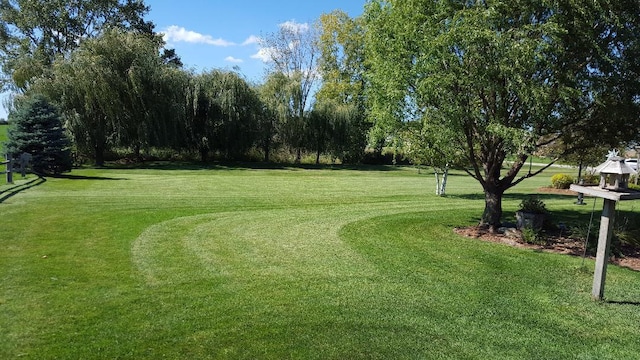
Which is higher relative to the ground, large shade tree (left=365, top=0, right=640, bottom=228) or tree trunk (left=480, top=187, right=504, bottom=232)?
large shade tree (left=365, top=0, right=640, bottom=228)

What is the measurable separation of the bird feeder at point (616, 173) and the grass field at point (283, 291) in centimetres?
144

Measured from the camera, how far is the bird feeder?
5.13 metres

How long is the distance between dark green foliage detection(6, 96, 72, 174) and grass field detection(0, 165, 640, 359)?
7408 mm

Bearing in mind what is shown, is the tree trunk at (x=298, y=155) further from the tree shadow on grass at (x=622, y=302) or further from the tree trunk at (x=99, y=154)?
the tree shadow on grass at (x=622, y=302)

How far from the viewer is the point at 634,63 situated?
7.47m

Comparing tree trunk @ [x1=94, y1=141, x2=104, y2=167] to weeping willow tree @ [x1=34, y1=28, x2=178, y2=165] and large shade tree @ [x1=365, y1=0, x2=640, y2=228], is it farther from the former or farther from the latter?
large shade tree @ [x1=365, y1=0, x2=640, y2=228]

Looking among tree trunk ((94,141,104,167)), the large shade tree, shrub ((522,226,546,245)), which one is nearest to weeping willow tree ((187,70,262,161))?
tree trunk ((94,141,104,167))

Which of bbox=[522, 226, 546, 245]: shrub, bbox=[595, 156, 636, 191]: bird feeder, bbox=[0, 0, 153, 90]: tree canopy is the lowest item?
bbox=[522, 226, 546, 245]: shrub

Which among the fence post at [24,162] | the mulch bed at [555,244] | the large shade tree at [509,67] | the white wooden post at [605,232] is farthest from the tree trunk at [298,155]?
the white wooden post at [605,232]

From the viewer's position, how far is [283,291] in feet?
17.4

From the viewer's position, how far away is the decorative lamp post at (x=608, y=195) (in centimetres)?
503

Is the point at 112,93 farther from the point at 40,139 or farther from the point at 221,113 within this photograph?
the point at 40,139

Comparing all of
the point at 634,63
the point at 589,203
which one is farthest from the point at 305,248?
the point at 589,203

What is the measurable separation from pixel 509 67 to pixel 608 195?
277 cm
